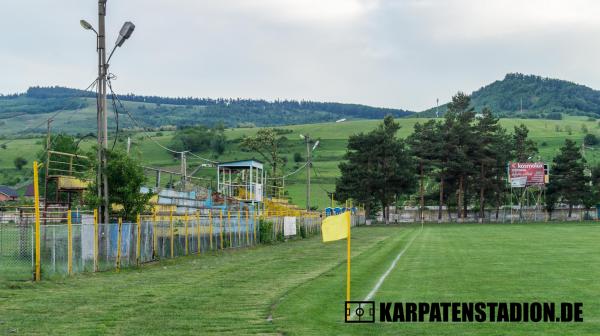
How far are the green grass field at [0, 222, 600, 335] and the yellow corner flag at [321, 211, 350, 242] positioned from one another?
4.75 ft

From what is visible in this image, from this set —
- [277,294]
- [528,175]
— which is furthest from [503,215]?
[277,294]

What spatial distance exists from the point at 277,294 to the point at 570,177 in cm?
11089

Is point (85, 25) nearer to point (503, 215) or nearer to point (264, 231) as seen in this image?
point (264, 231)

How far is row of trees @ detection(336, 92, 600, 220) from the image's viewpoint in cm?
11369

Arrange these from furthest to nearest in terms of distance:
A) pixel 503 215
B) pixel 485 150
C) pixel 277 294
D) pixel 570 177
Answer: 1. pixel 503 215
2. pixel 570 177
3. pixel 485 150
4. pixel 277 294

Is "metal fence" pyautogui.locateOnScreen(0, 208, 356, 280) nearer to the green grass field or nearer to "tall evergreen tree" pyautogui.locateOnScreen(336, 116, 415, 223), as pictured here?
the green grass field

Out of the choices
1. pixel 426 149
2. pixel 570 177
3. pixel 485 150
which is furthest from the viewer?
pixel 570 177

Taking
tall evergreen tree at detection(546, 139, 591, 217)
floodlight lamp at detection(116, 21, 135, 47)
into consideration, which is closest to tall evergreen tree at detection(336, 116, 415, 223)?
tall evergreen tree at detection(546, 139, 591, 217)

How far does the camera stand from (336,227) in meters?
15.0

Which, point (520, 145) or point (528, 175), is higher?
point (520, 145)

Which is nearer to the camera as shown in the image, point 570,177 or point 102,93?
point 102,93

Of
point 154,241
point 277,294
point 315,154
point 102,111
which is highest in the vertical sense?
point 315,154

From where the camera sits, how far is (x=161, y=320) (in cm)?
1506

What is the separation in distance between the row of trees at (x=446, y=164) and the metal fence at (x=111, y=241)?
69.6 m
